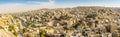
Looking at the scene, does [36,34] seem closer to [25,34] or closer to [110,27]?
[25,34]

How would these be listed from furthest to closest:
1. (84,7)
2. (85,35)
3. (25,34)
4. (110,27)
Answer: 1. (84,7)
2. (110,27)
3. (85,35)
4. (25,34)

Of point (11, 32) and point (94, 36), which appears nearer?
point (11, 32)

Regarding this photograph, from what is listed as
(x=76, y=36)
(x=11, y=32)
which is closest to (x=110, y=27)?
(x=76, y=36)

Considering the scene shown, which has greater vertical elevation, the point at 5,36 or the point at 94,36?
the point at 5,36

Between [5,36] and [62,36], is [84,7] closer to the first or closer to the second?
[62,36]

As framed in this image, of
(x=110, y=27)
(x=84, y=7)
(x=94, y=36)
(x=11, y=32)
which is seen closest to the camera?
(x=11, y=32)

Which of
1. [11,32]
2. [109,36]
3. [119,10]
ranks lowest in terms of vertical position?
[119,10]

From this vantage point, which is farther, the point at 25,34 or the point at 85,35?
the point at 85,35

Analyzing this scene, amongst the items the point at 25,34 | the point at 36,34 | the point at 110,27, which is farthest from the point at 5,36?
the point at 110,27

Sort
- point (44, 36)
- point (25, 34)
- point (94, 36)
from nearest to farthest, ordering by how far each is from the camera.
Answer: point (25, 34), point (44, 36), point (94, 36)
